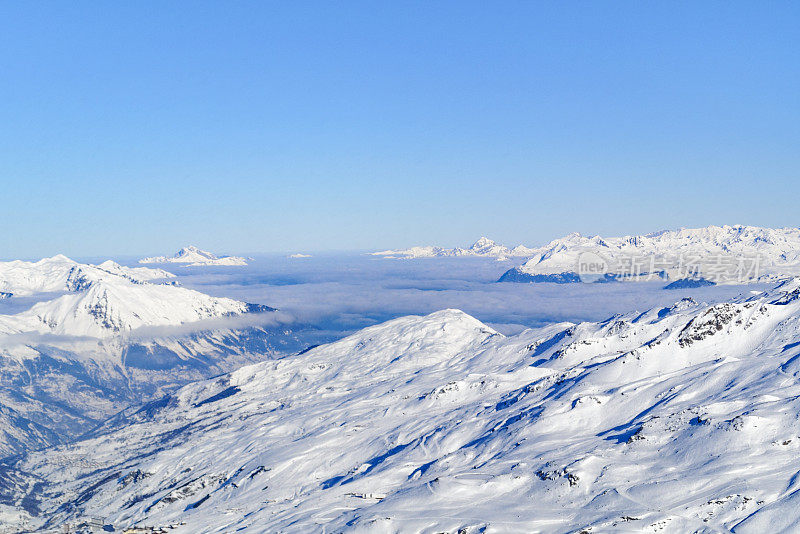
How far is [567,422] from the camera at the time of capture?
12488 cm

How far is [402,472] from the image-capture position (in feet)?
413

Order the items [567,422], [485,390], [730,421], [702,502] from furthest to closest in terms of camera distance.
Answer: [485,390] < [567,422] < [730,421] < [702,502]

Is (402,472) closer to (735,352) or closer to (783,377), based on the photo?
(783,377)

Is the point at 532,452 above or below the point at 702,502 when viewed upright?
below

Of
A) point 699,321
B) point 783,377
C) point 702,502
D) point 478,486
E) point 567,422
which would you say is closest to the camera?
point 702,502

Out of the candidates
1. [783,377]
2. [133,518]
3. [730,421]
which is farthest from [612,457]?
[133,518]

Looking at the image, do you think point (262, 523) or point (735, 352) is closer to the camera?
point (262, 523)

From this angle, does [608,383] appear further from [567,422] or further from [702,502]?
[702,502]

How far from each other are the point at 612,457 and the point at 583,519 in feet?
82.4

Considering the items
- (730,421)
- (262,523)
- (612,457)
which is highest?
(730,421)

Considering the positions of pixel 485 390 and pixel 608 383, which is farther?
pixel 485 390

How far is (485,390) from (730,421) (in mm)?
114848

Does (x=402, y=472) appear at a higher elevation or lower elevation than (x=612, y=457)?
lower

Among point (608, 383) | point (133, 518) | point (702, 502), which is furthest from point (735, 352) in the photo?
point (133, 518)
